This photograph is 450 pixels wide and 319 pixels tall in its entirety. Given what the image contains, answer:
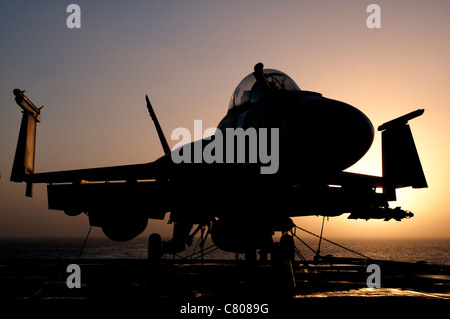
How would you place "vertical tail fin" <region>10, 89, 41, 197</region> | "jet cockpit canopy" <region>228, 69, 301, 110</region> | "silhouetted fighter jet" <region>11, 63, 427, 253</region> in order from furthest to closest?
"vertical tail fin" <region>10, 89, 41, 197</region> → "jet cockpit canopy" <region>228, 69, 301, 110</region> → "silhouetted fighter jet" <region>11, 63, 427, 253</region>

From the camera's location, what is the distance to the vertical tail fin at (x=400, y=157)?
768 cm

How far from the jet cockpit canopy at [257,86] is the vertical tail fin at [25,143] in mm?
7065

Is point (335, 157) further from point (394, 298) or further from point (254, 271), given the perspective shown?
point (254, 271)

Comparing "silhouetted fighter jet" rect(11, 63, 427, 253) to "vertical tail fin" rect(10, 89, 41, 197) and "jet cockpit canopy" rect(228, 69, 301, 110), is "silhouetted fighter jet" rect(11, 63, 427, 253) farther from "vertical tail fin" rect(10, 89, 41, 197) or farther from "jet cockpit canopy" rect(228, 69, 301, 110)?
"vertical tail fin" rect(10, 89, 41, 197)

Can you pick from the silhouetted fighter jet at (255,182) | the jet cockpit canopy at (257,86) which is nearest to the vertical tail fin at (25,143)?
the silhouetted fighter jet at (255,182)

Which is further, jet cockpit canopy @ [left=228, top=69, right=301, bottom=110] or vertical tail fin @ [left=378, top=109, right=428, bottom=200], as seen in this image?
vertical tail fin @ [left=378, top=109, right=428, bottom=200]

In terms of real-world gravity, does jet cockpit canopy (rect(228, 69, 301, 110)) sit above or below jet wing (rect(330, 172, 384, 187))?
above

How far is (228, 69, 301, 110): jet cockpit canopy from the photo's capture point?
745 cm

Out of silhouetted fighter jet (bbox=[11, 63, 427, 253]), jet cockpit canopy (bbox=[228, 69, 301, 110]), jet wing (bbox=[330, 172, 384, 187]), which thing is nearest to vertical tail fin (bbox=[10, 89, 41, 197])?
silhouetted fighter jet (bbox=[11, 63, 427, 253])

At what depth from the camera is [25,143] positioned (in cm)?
1100

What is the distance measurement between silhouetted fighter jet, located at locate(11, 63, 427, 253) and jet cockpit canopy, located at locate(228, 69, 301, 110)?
0.03 metres

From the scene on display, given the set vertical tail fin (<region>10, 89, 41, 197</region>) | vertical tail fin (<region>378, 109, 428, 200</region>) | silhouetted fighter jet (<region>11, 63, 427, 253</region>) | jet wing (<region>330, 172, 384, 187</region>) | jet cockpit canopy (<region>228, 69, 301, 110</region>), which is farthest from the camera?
vertical tail fin (<region>10, 89, 41, 197</region>)

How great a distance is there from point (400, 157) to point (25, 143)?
1094 cm
